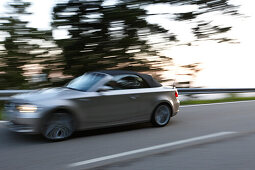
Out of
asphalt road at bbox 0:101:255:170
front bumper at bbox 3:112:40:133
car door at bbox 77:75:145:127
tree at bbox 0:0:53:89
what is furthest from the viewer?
tree at bbox 0:0:53:89

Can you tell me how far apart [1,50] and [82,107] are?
24.7 feet

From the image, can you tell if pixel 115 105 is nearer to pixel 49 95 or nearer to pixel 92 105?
pixel 92 105

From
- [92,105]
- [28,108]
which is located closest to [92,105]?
[92,105]

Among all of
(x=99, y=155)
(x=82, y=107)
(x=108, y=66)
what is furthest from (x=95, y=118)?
(x=108, y=66)

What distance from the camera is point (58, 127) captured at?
20.3 ft

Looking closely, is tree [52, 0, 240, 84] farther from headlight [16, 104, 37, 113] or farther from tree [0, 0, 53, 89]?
headlight [16, 104, 37, 113]

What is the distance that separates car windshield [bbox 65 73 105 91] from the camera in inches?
268

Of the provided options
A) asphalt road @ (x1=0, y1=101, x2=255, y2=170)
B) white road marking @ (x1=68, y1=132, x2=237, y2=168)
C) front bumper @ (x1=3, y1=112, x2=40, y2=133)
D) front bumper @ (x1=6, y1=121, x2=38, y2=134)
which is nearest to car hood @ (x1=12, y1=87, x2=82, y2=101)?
front bumper @ (x1=3, y1=112, x2=40, y2=133)

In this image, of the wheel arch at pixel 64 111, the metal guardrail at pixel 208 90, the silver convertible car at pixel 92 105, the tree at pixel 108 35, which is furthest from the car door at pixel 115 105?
the tree at pixel 108 35

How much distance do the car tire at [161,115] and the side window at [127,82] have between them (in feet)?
2.25

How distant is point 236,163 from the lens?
16.4 feet

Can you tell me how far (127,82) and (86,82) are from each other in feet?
3.12

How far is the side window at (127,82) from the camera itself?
23.0 ft

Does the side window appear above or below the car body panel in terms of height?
above
